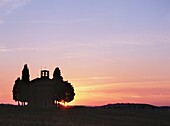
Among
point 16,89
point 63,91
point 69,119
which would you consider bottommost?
point 69,119

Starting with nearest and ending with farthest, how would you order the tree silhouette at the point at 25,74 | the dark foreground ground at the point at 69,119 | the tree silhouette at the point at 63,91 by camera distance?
the dark foreground ground at the point at 69,119
the tree silhouette at the point at 63,91
the tree silhouette at the point at 25,74

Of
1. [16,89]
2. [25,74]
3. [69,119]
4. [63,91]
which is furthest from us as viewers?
[25,74]

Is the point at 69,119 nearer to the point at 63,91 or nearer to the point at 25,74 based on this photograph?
the point at 63,91

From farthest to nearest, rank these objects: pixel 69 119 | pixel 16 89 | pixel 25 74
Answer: pixel 25 74, pixel 16 89, pixel 69 119

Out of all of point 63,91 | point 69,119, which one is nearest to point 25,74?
point 63,91

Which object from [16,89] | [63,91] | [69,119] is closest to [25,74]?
[16,89]

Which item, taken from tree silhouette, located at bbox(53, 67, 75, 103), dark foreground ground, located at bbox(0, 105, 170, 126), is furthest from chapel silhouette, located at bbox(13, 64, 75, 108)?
dark foreground ground, located at bbox(0, 105, 170, 126)

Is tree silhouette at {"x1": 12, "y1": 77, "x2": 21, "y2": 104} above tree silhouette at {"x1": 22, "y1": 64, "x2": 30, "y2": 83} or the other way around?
→ the other way around

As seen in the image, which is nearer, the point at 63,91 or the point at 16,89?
the point at 63,91

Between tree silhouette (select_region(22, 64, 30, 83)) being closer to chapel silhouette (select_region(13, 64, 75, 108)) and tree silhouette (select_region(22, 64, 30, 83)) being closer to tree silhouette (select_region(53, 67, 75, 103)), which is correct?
chapel silhouette (select_region(13, 64, 75, 108))

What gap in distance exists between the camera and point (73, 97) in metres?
107

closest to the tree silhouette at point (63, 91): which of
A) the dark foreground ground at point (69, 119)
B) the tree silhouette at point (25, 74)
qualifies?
the tree silhouette at point (25, 74)

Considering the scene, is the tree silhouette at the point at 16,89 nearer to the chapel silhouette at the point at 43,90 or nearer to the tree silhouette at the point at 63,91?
the chapel silhouette at the point at 43,90

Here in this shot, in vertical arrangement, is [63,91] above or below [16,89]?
below
